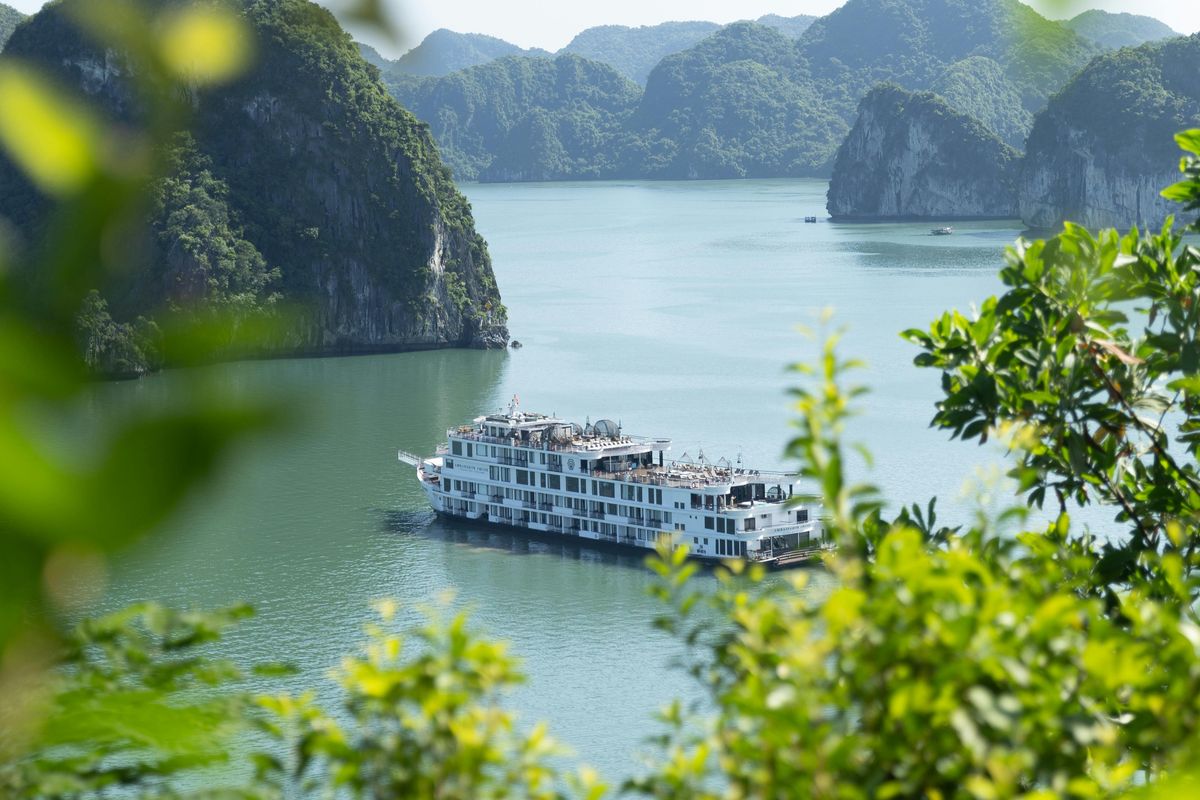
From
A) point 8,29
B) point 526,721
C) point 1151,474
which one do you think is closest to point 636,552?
point 526,721

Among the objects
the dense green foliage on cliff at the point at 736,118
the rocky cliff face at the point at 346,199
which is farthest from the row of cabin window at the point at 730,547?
the dense green foliage on cliff at the point at 736,118

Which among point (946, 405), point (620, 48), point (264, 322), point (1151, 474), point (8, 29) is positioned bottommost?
point (1151, 474)

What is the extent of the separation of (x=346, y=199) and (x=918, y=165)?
53962 millimetres

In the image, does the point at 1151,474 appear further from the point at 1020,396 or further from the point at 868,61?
the point at 868,61

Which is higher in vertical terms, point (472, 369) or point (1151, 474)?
point (1151, 474)

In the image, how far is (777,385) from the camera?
3694cm

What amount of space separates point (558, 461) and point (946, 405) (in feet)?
76.0

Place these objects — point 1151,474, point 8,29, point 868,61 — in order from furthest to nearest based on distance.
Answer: point 868,61 < point 8,29 < point 1151,474

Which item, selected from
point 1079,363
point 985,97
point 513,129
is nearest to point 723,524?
point 1079,363

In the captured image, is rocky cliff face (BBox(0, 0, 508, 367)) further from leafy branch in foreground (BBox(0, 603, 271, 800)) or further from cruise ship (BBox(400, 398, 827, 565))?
leafy branch in foreground (BBox(0, 603, 271, 800))

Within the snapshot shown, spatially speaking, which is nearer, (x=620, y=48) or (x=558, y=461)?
(x=558, y=461)

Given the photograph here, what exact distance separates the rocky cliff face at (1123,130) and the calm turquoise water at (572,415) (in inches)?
528

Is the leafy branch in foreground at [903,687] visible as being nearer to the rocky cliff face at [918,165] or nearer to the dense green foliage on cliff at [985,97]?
the rocky cliff face at [918,165]

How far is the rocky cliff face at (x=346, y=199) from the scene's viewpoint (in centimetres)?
5334
